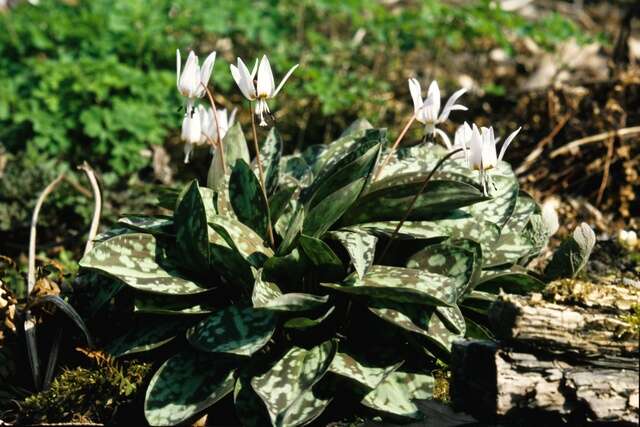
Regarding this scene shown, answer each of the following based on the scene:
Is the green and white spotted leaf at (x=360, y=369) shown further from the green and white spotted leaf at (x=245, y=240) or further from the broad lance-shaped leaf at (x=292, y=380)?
the green and white spotted leaf at (x=245, y=240)

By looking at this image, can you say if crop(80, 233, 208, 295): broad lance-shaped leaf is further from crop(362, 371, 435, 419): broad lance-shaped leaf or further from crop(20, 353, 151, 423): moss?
crop(362, 371, 435, 419): broad lance-shaped leaf

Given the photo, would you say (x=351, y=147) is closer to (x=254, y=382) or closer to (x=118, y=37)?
(x=254, y=382)

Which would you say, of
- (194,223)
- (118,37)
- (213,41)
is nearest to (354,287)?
(194,223)

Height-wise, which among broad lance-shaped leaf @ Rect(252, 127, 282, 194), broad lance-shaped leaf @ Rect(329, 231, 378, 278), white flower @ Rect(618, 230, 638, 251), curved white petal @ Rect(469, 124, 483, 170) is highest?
curved white petal @ Rect(469, 124, 483, 170)

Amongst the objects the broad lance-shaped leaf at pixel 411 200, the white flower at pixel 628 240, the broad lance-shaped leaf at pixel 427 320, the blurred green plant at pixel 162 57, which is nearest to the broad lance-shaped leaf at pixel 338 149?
the broad lance-shaped leaf at pixel 411 200

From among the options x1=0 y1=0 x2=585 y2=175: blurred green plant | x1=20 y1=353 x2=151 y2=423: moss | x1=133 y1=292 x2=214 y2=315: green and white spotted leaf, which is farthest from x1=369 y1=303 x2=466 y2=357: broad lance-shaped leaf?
x1=0 y1=0 x2=585 y2=175: blurred green plant

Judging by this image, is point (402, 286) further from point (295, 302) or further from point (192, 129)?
point (192, 129)
